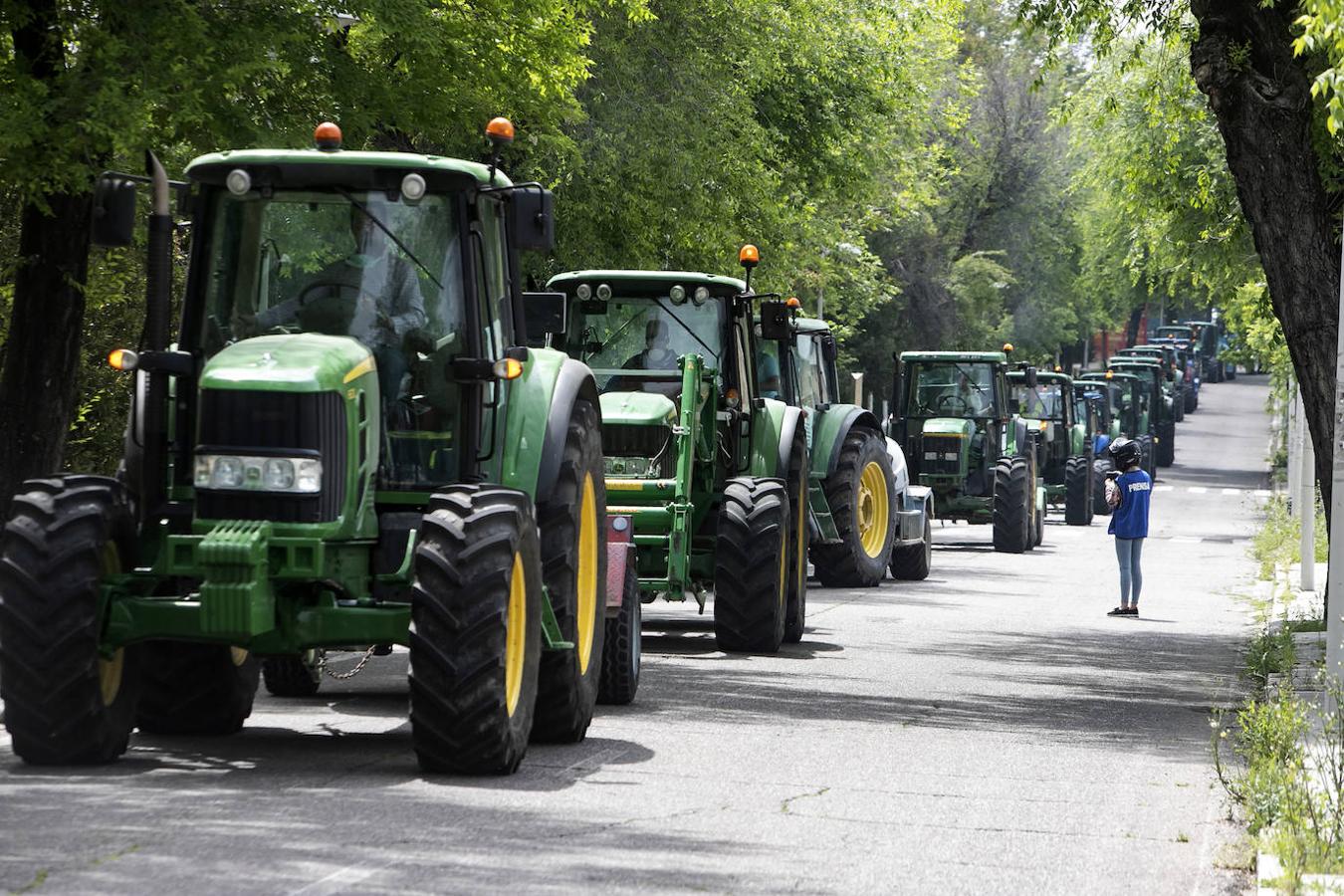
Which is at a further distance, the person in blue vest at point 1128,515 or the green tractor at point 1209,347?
the green tractor at point 1209,347

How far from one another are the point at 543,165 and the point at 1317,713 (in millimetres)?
15549

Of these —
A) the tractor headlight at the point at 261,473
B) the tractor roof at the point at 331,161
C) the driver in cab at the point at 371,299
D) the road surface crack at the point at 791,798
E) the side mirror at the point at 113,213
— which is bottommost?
the road surface crack at the point at 791,798

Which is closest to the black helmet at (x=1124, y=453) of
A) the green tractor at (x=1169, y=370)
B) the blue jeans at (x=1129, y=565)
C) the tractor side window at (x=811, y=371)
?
the blue jeans at (x=1129, y=565)

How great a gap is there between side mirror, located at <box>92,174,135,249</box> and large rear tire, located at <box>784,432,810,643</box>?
8.08 meters

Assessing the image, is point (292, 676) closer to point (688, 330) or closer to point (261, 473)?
point (261, 473)

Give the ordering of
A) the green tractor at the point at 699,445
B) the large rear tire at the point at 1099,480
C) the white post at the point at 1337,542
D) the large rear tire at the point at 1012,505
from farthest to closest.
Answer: the large rear tire at the point at 1099,480, the large rear tire at the point at 1012,505, the green tractor at the point at 699,445, the white post at the point at 1337,542

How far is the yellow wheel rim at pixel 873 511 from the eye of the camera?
2395 centimetres

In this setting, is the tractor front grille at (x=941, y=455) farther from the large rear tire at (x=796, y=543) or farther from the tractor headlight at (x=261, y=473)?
the tractor headlight at (x=261, y=473)

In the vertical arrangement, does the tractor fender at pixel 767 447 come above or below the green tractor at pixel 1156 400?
below

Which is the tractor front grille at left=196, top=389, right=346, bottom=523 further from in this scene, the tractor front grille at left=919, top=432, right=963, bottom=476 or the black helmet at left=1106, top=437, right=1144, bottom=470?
the tractor front grille at left=919, top=432, right=963, bottom=476

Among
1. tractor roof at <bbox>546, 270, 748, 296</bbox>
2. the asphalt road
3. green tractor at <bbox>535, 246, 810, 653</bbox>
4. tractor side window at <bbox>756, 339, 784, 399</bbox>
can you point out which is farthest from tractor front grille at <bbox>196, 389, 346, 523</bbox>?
tractor side window at <bbox>756, 339, 784, 399</bbox>

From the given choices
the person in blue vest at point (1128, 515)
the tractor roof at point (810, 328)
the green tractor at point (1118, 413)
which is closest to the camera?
the person in blue vest at point (1128, 515)

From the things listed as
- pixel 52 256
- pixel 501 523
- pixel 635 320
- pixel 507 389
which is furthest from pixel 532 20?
pixel 501 523

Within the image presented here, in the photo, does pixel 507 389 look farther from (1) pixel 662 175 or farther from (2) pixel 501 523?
(1) pixel 662 175
